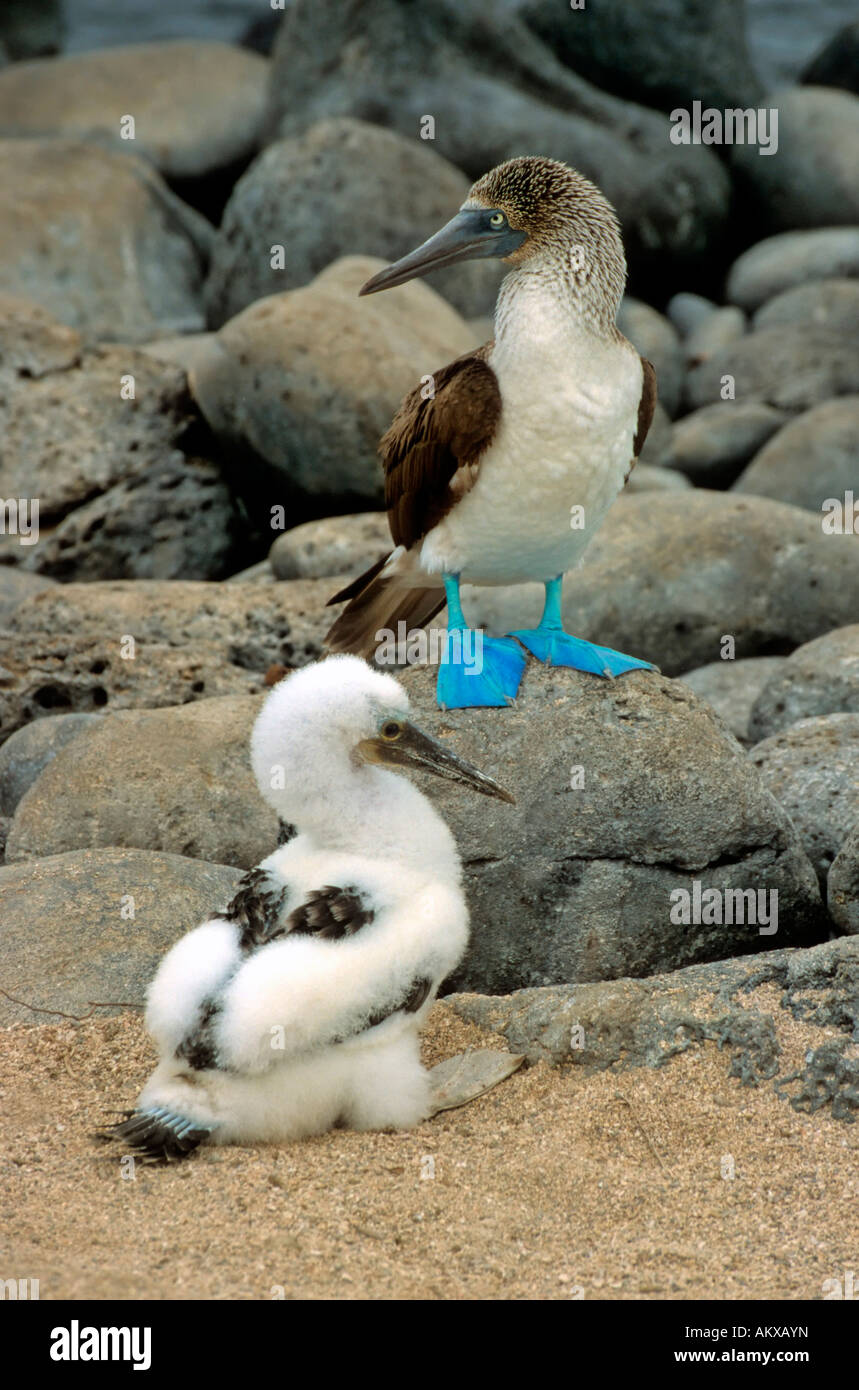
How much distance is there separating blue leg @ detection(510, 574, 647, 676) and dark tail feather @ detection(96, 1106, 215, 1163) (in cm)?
219

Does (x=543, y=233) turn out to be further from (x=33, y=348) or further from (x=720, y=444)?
(x=720, y=444)

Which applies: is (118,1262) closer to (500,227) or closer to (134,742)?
(134,742)

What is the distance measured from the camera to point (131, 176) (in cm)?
1486

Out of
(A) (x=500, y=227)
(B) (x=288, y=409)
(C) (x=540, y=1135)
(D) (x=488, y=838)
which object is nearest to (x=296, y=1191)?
(C) (x=540, y=1135)

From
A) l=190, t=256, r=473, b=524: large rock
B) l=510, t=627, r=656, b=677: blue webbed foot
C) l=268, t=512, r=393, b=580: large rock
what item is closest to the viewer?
l=510, t=627, r=656, b=677: blue webbed foot

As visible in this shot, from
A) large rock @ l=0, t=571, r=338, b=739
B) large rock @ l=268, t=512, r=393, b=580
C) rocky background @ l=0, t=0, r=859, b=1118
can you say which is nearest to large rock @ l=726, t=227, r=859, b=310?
rocky background @ l=0, t=0, r=859, b=1118

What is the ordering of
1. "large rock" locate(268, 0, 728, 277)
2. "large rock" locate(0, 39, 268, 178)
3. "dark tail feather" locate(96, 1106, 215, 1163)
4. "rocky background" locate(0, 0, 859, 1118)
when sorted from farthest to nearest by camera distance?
"large rock" locate(0, 39, 268, 178) → "large rock" locate(268, 0, 728, 277) → "rocky background" locate(0, 0, 859, 1118) → "dark tail feather" locate(96, 1106, 215, 1163)

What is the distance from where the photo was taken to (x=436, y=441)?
5117 mm

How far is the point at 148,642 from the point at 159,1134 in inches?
162

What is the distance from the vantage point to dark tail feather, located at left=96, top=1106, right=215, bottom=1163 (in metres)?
3.67

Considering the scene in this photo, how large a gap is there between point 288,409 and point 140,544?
4.57 feet

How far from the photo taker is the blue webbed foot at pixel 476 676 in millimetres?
5156

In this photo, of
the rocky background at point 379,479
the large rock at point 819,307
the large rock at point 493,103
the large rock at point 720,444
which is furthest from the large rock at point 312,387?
the large rock at point 493,103

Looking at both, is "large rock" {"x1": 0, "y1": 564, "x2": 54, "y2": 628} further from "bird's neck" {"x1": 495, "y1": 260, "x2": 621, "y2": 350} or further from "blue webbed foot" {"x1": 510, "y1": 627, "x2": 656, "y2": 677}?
"bird's neck" {"x1": 495, "y1": 260, "x2": 621, "y2": 350}
